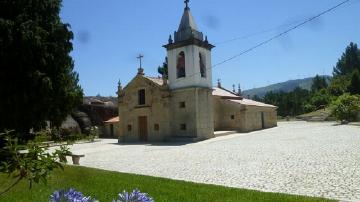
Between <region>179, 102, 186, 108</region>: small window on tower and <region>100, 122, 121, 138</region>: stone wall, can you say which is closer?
<region>179, 102, 186, 108</region>: small window on tower

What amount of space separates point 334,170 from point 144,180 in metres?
5.59

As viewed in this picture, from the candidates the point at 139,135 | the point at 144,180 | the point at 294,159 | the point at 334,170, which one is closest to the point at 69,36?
the point at 144,180

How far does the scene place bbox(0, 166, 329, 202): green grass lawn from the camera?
779 centimetres

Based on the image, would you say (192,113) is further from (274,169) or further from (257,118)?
(274,169)

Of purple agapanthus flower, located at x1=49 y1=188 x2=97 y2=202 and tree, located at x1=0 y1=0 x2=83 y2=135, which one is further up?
tree, located at x1=0 y1=0 x2=83 y2=135

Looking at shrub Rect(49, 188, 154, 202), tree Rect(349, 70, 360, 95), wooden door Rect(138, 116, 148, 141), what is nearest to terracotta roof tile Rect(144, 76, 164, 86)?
wooden door Rect(138, 116, 148, 141)

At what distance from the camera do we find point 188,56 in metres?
28.3

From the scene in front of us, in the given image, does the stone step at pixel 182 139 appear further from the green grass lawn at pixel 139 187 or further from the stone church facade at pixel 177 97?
the green grass lawn at pixel 139 187

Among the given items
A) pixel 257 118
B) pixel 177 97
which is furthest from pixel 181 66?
pixel 257 118

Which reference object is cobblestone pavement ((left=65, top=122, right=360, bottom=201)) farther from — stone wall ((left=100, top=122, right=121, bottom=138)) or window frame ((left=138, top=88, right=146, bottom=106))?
stone wall ((left=100, top=122, right=121, bottom=138))

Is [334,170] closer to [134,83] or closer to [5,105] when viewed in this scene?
[5,105]

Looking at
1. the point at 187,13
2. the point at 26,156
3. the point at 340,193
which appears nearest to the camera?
the point at 26,156

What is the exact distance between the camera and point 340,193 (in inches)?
309

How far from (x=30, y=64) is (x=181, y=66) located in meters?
15.0
